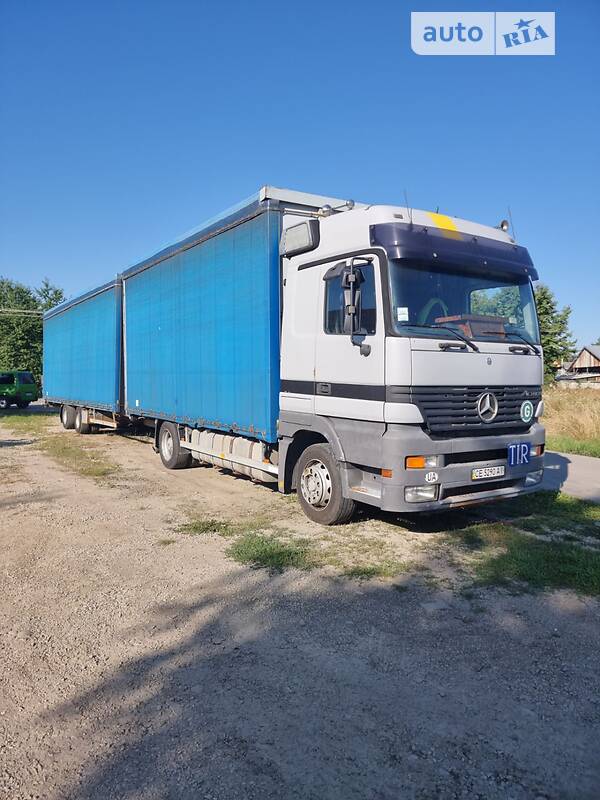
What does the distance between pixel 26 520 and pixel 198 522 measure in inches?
80.8

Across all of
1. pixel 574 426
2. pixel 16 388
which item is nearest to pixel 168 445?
pixel 574 426

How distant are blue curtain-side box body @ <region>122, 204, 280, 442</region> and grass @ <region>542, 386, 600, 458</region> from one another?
355 inches

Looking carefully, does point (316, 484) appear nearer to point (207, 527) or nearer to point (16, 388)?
point (207, 527)

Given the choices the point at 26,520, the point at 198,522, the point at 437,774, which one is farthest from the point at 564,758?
the point at 26,520

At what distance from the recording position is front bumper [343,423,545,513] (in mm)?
5609

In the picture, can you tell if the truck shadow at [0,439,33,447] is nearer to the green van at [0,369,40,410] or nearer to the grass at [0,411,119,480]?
the grass at [0,411,119,480]

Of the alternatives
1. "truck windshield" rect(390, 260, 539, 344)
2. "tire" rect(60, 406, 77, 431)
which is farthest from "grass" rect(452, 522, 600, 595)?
"tire" rect(60, 406, 77, 431)

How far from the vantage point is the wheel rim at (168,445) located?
10.7 m

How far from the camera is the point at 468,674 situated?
3.54 metres

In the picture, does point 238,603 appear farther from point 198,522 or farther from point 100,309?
point 100,309

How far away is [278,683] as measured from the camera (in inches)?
135

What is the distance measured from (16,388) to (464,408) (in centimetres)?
2916

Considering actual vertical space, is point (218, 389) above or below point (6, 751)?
above

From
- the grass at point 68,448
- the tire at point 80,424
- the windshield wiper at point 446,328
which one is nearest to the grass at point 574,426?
the windshield wiper at point 446,328
